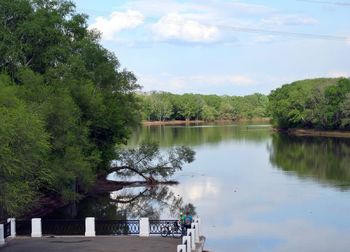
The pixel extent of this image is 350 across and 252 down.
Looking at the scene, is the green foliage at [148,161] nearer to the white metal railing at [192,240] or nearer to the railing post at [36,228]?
the railing post at [36,228]

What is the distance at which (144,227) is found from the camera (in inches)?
990

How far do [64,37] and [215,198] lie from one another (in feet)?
58.9

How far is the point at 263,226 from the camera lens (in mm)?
35719

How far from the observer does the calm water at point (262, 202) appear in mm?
32250

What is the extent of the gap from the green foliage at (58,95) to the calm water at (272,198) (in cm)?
900

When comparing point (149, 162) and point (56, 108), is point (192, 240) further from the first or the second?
point (149, 162)

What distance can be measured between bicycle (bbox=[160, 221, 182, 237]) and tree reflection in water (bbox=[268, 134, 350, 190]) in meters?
29.1

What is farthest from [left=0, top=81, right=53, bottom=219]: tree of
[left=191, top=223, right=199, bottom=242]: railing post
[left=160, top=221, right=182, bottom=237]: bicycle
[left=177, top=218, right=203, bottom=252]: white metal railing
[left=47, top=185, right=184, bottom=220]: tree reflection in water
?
[left=47, top=185, right=184, bottom=220]: tree reflection in water

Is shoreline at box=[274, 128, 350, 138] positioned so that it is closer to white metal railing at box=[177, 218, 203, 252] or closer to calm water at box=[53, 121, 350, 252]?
calm water at box=[53, 121, 350, 252]

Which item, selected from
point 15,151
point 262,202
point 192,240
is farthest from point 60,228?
point 262,202

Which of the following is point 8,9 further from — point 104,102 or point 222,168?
point 222,168

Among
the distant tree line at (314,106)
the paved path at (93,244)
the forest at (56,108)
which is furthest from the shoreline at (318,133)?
the paved path at (93,244)

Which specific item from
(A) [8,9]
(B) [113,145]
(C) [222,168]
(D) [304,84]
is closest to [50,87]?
(A) [8,9]

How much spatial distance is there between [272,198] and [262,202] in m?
1.86
